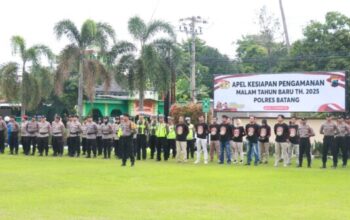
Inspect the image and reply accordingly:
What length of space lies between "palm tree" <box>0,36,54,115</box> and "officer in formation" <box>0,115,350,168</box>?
34.7 ft

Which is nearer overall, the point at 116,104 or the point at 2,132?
the point at 2,132

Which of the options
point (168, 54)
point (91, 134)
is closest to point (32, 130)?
point (91, 134)

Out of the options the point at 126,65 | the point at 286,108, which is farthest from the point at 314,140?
the point at 126,65

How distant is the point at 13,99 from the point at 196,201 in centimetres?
3361

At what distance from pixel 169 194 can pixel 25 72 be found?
31261mm

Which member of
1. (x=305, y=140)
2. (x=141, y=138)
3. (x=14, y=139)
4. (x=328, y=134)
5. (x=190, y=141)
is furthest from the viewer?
(x=14, y=139)

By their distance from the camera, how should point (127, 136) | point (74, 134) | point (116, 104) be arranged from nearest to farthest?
1. point (127, 136)
2. point (74, 134)
3. point (116, 104)

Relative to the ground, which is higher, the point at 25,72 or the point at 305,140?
the point at 25,72

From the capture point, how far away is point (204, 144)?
2638 cm

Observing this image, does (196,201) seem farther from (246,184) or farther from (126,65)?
(126,65)

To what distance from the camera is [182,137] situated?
26.6 meters

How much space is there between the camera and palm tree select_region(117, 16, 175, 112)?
39594 mm

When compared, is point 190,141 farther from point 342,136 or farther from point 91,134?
point 342,136

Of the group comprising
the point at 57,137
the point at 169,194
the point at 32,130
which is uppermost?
the point at 32,130
